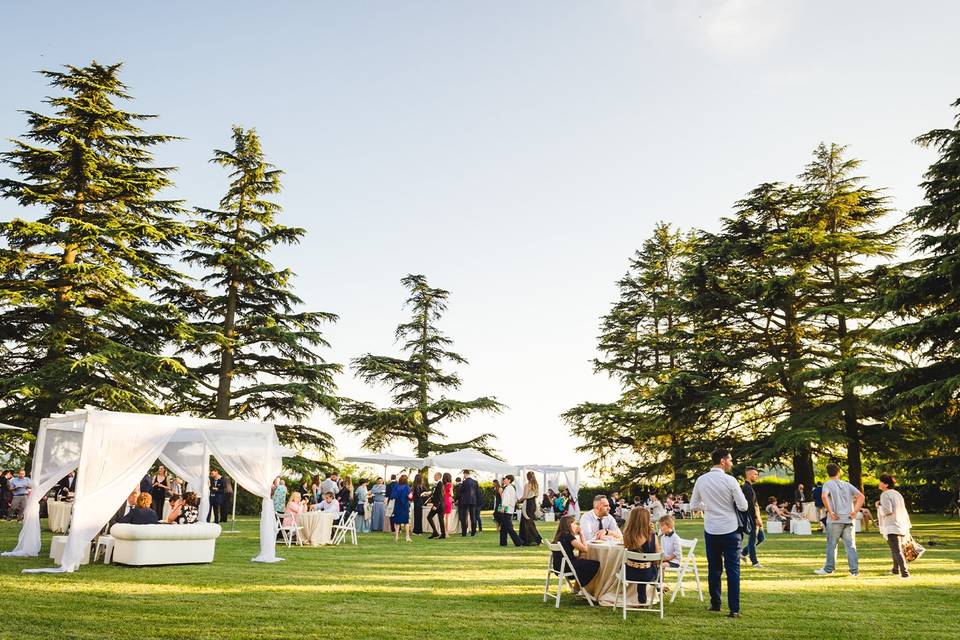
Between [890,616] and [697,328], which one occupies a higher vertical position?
[697,328]

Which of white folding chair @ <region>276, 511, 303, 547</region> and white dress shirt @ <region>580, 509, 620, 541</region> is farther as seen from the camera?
white folding chair @ <region>276, 511, 303, 547</region>

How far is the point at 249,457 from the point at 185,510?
9.89ft

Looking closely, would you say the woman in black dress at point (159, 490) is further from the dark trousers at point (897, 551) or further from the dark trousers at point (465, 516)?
the dark trousers at point (897, 551)

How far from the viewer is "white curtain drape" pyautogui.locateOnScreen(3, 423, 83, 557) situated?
40.6ft

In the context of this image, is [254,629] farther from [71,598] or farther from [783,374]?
[783,374]

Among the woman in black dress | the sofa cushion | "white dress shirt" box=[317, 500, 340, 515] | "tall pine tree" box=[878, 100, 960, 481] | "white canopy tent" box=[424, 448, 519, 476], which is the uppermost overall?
"tall pine tree" box=[878, 100, 960, 481]

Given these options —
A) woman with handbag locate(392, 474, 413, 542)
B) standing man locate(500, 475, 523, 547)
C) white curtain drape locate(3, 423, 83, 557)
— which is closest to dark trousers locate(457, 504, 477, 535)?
woman with handbag locate(392, 474, 413, 542)

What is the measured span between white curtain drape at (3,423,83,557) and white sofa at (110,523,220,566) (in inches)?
67.2

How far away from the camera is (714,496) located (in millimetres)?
7449

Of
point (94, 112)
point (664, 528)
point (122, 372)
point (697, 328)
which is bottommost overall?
point (664, 528)

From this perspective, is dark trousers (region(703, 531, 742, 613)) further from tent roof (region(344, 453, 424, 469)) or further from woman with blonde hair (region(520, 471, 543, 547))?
tent roof (region(344, 453, 424, 469))

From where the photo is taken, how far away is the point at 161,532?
11328mm

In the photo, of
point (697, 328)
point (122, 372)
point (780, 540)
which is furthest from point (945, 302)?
point (122, 372)

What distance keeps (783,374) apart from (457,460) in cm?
1188
